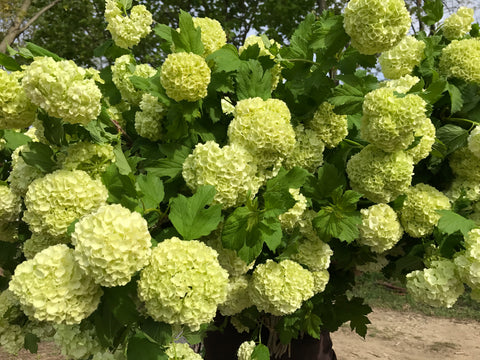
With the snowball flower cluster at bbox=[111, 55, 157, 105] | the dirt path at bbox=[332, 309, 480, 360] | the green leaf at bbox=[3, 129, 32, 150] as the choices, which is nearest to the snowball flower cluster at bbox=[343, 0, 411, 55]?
the snowball flower cluster at bbox=[111, 55, 157, 105]

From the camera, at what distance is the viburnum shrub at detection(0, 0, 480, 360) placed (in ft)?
3.70

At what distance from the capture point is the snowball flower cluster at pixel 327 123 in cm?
158

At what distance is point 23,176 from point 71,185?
277mm

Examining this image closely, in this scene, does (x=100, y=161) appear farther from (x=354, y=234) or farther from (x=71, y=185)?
(x=354, y=234)

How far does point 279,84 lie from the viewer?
1.67 meters

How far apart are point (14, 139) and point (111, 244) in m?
0.76

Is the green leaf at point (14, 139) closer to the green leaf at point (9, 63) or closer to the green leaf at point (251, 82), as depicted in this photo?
the green leaf at point (9, 63)

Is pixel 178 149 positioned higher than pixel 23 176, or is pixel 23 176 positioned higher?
pixel 178 149

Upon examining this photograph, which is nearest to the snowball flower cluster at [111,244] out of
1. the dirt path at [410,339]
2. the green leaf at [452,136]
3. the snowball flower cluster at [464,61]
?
the green leaf at [452,136]

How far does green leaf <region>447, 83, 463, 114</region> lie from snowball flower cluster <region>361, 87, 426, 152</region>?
0.43m

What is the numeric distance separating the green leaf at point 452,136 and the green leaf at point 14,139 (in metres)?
1.52

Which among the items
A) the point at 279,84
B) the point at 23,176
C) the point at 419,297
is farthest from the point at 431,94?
the point at 23,176

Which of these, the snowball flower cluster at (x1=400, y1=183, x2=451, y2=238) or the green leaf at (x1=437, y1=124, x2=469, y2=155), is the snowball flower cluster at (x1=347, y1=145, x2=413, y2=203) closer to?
the snowball flower cluster at (x1=400, y1=183, x2=451, y2=238)

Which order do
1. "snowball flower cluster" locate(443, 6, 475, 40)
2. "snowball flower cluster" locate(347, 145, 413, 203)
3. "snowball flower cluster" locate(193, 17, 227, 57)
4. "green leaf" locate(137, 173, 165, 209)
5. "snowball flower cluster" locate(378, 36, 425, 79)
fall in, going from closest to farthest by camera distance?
"green leaf" locate(137, 173, 165, 209), "snowball flower cluster" locate(347, 145, 413, 203), "snowball flower cluster" locate(193, 17, 227, 57), "snowball flower cluster" locate(378, 36, 425, 79), "snowball flower cluster" locate(443, 6, 475, 40)
